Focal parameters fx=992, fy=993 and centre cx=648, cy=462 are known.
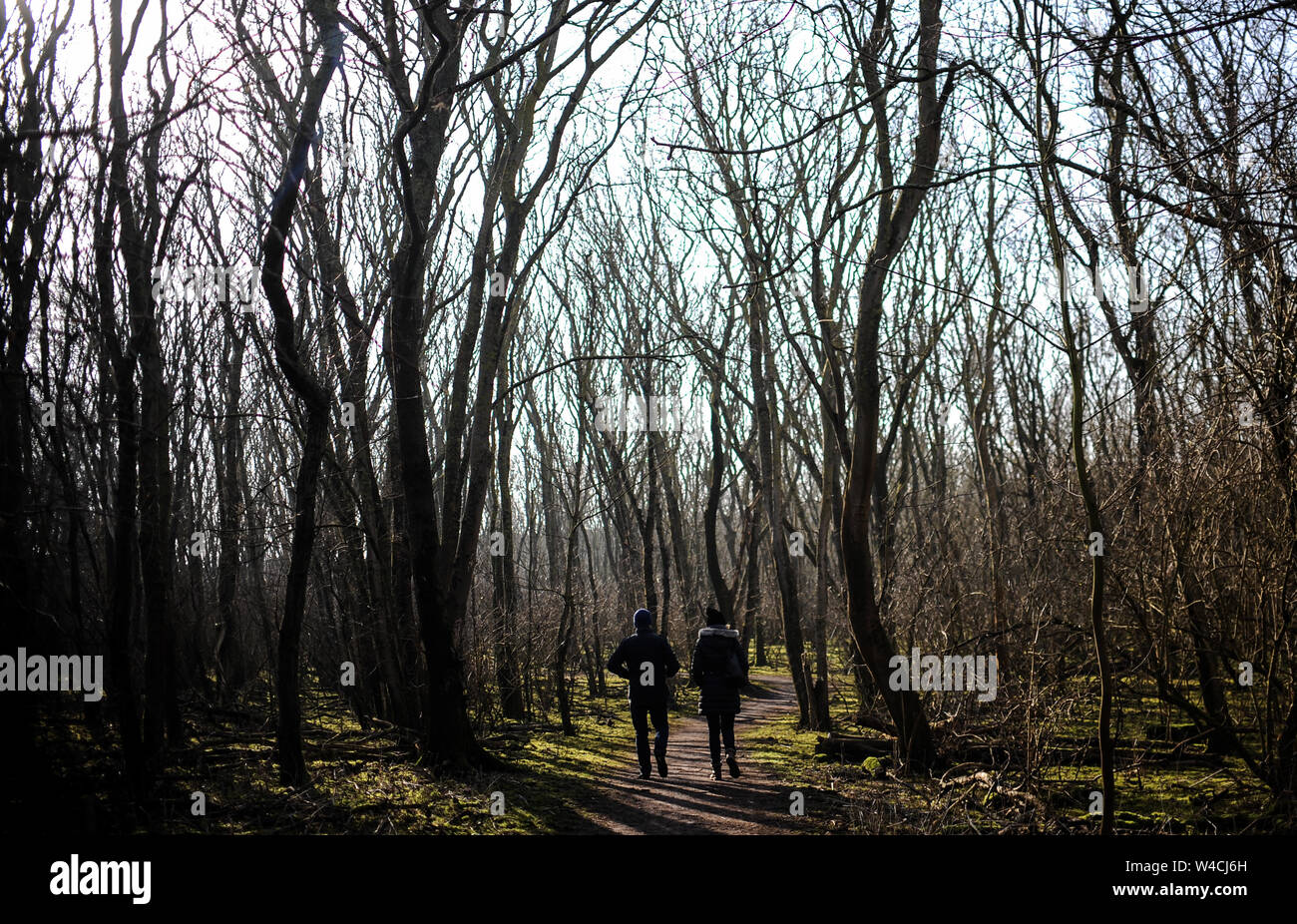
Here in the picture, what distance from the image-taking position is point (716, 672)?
31.5ft

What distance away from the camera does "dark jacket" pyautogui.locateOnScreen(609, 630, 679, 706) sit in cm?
938

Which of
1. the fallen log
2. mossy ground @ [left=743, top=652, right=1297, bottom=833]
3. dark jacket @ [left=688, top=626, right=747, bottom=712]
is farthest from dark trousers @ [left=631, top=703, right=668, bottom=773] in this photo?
the fallen log

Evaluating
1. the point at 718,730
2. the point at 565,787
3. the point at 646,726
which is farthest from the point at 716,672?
the point at 565,787

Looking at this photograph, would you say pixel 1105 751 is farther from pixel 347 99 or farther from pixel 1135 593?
pixel 347 99

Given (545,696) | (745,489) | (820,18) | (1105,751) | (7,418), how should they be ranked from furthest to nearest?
(745,489) → (545,696) → (820,18) → (7,418) → (1105,751)

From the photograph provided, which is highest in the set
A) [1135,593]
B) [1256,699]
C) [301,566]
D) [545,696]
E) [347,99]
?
[347,99]

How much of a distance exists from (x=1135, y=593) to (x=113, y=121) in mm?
8499

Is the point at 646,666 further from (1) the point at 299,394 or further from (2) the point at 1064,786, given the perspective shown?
(1) the point at 299,394

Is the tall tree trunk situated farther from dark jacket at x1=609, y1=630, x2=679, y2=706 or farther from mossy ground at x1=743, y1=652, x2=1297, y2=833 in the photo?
mossy ground at x1=743, y1=652, x2=1297, y2=833

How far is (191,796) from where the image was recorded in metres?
6.93

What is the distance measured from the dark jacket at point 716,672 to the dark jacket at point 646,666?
1.00 ft

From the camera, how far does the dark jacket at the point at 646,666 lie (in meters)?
9.38

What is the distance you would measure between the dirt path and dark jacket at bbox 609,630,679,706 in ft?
2.80
